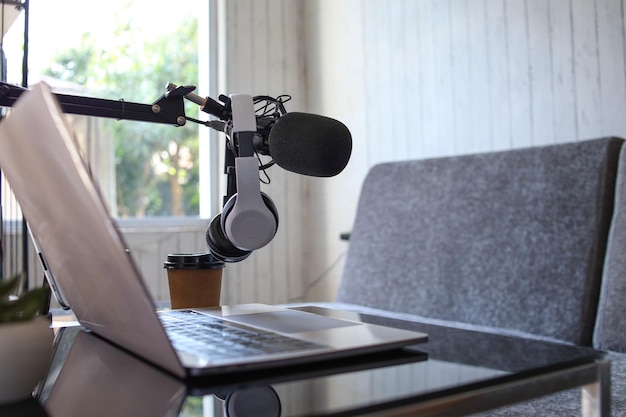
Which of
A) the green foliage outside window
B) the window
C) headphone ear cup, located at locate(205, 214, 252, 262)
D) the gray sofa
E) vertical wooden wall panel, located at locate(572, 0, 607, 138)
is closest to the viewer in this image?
headphone ear cup, located at locate(205, 214, 252, 262)

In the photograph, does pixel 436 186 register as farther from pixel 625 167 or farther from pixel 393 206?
pixel 625 167

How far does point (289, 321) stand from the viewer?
2.08ft

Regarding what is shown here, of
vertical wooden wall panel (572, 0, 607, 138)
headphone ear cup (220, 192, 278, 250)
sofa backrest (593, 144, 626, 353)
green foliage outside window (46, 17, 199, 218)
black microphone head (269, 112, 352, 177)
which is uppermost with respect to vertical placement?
green foliage outside window (46, 17, 199, 218)

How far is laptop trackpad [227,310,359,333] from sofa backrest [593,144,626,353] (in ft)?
3.01

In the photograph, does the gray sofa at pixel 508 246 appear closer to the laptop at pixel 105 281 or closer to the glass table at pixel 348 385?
the glass table at pixel 348 385

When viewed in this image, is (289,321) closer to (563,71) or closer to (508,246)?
(508,246)

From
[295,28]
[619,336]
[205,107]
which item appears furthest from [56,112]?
[295,28]

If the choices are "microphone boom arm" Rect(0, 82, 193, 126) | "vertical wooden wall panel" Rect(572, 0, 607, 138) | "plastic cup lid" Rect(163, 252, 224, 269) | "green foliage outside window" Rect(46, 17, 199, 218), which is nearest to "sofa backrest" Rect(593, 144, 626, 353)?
"vertical wooden wall panel" Rect(572, 0, 607, 138)

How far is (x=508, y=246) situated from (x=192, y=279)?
1.03 metres

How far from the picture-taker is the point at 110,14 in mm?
6523

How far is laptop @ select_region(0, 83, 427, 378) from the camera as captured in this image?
43 centimetres

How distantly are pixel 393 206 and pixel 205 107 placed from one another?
1406 mm

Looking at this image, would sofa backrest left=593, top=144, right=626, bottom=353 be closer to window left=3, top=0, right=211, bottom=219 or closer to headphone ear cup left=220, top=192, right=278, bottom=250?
headphone ear cup left=220, top=192, right=278, bottom=250

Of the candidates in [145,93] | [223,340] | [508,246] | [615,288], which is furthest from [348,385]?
[145,93]
